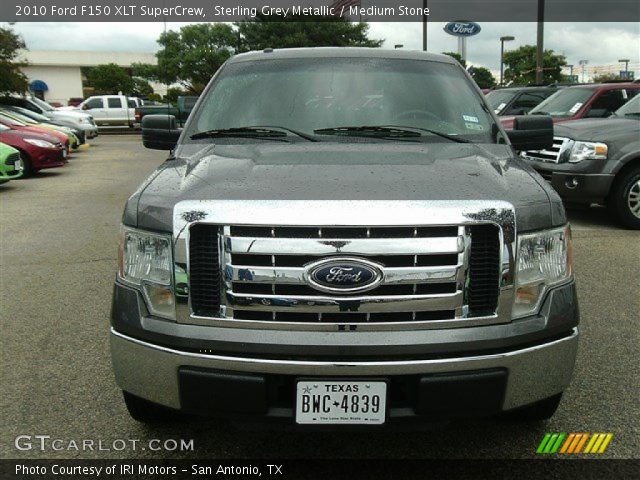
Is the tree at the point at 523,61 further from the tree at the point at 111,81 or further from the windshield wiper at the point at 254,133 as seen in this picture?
the windshield wiper at the point at 254,133

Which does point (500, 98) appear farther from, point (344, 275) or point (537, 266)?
point (344, 275)

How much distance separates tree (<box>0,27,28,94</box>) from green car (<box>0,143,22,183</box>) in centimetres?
1470

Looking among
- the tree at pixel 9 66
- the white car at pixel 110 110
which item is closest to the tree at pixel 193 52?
the white car at pixel 110 110

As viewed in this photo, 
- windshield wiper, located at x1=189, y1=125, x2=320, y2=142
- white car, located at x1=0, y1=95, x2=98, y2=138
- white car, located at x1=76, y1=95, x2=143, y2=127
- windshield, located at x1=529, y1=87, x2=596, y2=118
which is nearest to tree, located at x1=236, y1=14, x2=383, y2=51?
white car, located at x1=76, y1=95, x2=143, y2=127

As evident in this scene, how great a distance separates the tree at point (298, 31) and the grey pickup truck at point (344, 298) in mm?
40211

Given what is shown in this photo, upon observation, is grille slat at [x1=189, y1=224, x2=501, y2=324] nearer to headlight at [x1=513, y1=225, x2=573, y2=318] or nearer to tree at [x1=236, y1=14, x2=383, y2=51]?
headlight at [x1=513, y1=225, x2=573, y2=318]

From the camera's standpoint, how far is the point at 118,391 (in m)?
3.52

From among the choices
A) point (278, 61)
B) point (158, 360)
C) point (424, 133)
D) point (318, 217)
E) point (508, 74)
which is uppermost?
point (508, 74)

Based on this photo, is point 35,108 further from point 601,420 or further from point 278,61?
point 601,420

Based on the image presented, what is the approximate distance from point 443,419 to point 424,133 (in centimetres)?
160

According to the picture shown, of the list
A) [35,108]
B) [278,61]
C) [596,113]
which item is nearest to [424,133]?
[278,61]

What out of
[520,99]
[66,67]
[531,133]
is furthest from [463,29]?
[66,67]

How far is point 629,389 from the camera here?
3539 millimetres

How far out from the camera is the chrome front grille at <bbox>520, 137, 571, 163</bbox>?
8180mm
